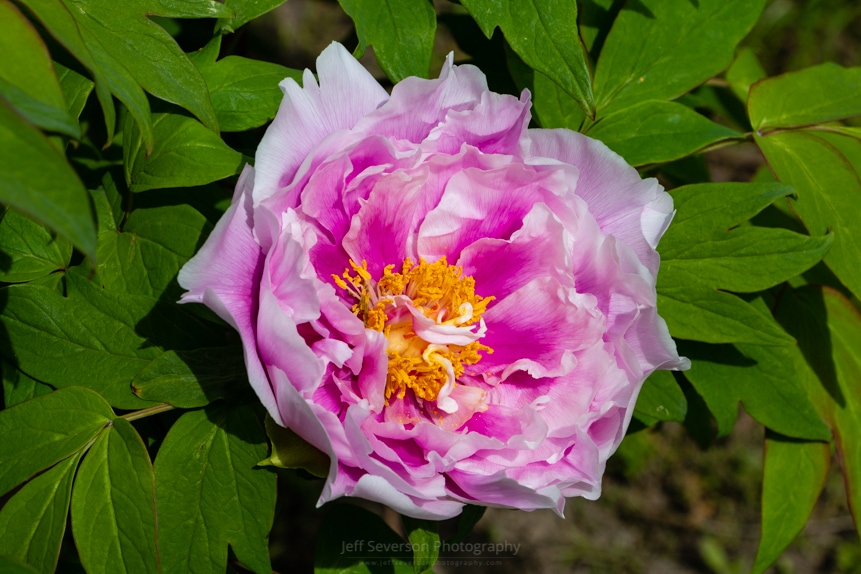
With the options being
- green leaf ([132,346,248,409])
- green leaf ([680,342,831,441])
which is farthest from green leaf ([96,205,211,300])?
green leaf ([680,342,831,441])

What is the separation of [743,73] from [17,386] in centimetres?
165

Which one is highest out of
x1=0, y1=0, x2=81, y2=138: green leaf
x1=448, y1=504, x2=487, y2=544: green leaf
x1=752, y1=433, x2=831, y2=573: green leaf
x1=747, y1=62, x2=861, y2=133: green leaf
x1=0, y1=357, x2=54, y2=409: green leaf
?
x1=0, y1=0, x2=81, y2=138: green leaf

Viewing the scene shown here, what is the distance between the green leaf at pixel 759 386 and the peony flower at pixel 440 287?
1.20ft

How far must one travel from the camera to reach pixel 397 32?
117cm

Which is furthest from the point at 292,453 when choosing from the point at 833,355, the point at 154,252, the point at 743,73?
the point at 743,73

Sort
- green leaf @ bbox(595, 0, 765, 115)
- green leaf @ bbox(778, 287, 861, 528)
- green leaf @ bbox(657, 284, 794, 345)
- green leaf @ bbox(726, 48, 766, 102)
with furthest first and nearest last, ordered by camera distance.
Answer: green leaf @ bbox(726, 48, 766, 102) < green leaf @ bbox(778, 287, 861, 528) < green leaf @ bbox(595, 0, 765, 115) < green leaf @ bbox(657, 284, 794, 345)

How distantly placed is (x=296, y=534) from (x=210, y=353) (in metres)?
2.23

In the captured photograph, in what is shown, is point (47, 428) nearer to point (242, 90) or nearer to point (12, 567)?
point (12, 567)

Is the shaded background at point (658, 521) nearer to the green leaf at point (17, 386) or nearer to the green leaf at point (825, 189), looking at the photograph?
the green leaf at point (825, 189)

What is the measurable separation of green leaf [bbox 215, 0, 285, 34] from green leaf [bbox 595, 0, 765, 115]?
1.82ft

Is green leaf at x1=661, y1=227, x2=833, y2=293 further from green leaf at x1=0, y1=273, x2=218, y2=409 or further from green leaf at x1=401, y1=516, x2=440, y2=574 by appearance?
green leaf at x1=0, y1=273, x2=218, y2=409

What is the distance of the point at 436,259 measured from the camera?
48.5 inches

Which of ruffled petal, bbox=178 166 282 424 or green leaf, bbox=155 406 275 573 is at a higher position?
ruffled petal, bbox=178 166 282 424

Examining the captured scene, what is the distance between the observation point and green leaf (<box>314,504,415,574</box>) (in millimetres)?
1221
